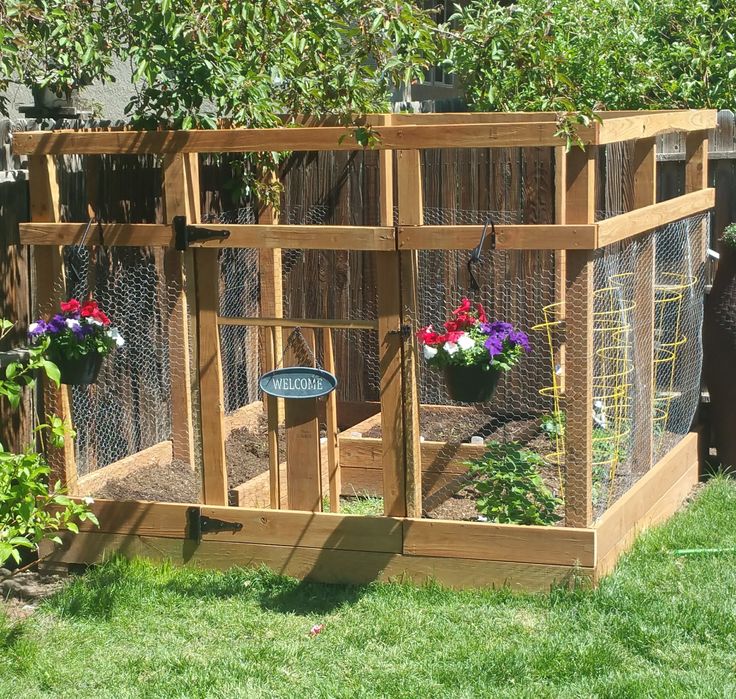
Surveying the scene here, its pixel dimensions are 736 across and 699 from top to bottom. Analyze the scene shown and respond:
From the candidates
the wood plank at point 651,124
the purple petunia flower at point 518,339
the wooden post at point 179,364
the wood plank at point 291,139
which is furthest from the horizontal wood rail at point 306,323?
the wood plank at point 651,124

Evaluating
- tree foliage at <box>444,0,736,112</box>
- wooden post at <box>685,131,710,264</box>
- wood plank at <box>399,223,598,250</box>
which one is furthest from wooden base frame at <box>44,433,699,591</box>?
tree foliage at <box>444,0,736,112</box>

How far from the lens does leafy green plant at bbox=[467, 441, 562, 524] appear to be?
5.15 metres

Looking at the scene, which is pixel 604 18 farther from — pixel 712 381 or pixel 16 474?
pixel 16 474

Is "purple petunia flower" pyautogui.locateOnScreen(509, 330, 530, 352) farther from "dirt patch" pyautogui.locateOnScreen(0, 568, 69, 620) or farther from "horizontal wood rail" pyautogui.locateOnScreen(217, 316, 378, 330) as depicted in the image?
"dirt patch" pyautogui.locateOnScreen(0, 568, 69, 620)

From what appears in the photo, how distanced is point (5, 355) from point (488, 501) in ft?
7.10

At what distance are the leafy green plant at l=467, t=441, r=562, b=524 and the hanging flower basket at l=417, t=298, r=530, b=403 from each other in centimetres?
49

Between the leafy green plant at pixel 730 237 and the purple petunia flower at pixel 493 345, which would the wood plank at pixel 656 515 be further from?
the leafy green plant at pixel 730 237

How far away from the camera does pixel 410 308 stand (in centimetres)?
498

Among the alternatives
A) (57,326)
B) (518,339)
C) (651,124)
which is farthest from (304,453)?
(651,124)

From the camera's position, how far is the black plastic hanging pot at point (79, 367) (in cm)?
519

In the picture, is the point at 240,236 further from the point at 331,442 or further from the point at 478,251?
the point at 331,442

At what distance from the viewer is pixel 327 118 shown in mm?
5863

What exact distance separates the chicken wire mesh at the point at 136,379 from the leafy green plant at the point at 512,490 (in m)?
1.27

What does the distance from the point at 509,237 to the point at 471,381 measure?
59 centimetres
